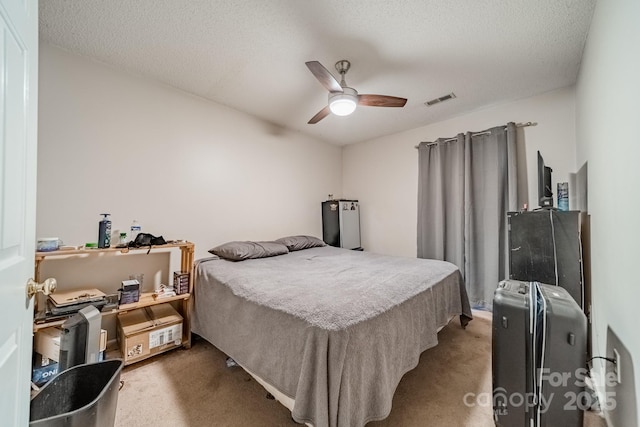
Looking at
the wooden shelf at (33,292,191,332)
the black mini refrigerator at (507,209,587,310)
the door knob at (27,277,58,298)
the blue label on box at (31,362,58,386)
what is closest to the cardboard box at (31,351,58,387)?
the blue label on box at (31,362,58,386)

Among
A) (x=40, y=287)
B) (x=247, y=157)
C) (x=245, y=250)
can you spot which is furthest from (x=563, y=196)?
(x=40, y=287)

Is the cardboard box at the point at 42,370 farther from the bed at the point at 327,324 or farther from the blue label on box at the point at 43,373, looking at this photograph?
the bed at the point at 327,324

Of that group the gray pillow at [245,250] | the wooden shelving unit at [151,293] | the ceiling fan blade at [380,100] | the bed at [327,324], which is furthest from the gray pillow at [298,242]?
the ceiling fan blade at [380,100]

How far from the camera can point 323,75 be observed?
1868mm

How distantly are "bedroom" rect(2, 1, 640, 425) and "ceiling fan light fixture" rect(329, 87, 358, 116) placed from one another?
0.38 meters

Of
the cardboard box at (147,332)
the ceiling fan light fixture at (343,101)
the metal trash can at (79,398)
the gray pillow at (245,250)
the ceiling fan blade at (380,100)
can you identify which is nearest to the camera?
the metal trash can at (79,398)

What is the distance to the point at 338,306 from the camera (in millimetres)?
1312

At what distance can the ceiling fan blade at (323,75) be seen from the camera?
175cm

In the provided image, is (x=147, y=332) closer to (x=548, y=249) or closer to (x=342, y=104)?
(x=342, y=104)

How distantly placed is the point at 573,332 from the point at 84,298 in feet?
9.50

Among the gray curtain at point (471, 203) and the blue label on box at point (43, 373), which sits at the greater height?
the gray curtain at point (471, 203)

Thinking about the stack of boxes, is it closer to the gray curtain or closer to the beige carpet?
the beige carpet

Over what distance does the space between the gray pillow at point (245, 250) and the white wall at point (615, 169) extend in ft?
8.37

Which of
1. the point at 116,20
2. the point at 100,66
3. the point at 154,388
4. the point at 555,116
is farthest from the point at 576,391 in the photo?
the point at 100,66
